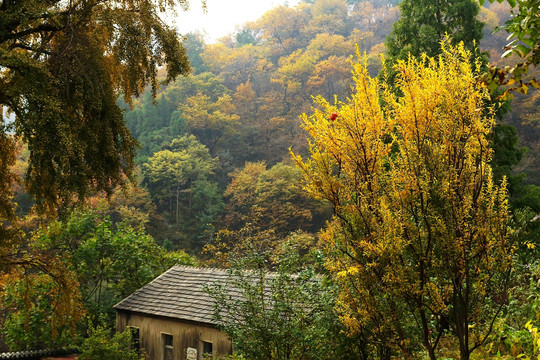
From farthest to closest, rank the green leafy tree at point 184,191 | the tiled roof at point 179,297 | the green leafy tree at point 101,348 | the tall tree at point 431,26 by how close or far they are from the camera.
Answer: the green leafy tree at point 184,191, the tall tree at point 431,26, the tiled roof at point 179,297, the green leafy tree at point 101,348

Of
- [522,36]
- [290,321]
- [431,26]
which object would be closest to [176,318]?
[290,321]

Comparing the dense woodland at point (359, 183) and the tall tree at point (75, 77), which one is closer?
the dense woodland at point (359, 183)

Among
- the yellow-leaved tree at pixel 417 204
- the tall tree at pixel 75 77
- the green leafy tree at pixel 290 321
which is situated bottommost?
the green leafy tree at pixel 290 321

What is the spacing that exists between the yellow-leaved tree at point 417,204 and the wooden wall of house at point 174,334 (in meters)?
8.10

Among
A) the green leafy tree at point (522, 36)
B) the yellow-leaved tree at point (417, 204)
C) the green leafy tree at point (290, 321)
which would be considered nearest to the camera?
the green leafy tree at point (522, 36)

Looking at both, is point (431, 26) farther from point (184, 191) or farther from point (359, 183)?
point (184, 191)

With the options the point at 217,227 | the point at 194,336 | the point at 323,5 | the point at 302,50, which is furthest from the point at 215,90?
the point at 194,336

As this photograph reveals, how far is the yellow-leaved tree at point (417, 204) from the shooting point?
15.6 ft

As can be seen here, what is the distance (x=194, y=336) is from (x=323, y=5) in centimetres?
5419

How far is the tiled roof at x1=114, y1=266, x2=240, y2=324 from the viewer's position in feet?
45.2

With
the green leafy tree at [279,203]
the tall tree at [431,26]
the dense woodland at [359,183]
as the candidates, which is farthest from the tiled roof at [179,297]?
the green leafy tree at [279,203]

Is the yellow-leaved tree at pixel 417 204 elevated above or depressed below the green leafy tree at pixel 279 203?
below

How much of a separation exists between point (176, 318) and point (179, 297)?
1.11 m

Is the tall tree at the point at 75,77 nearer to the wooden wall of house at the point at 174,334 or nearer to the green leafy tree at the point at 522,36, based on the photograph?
the green leafy tree at the point at 522,36
